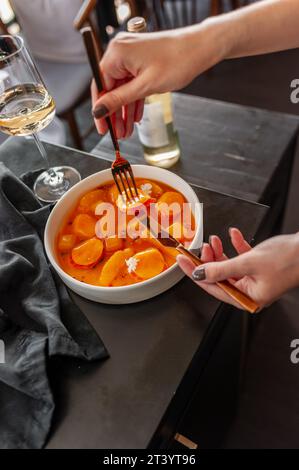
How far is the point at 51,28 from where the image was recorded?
188 centimetres

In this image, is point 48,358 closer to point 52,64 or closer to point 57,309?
point 57,309

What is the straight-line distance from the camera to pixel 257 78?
2527mm

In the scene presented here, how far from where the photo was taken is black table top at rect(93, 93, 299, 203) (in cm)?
112

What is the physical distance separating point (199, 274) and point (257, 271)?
0.10 metres

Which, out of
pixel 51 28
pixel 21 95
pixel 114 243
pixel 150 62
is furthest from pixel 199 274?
pixel 51 28

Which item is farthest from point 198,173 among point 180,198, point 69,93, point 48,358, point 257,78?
point 257,78

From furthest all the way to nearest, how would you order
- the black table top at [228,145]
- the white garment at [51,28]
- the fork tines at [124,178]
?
the white garment at [51,28] → the black table top at [228,145] → the fork tines at [124,178]

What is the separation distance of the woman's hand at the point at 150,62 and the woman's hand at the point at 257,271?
0.31 metres

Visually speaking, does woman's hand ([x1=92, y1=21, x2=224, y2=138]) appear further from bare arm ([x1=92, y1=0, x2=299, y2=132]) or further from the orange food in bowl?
the orange food in bowl

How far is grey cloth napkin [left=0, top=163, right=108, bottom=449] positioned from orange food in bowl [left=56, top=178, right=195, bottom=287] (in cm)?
5

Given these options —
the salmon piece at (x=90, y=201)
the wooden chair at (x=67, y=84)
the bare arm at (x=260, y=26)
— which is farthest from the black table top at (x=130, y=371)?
the wooden chair at (x=67, y=84)

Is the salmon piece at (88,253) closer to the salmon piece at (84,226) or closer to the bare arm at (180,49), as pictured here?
the salmon piece at (84,226)

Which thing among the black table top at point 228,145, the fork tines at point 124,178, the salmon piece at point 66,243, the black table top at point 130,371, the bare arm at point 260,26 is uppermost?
the bare arm at point 260,26

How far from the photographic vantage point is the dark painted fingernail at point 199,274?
697mm
